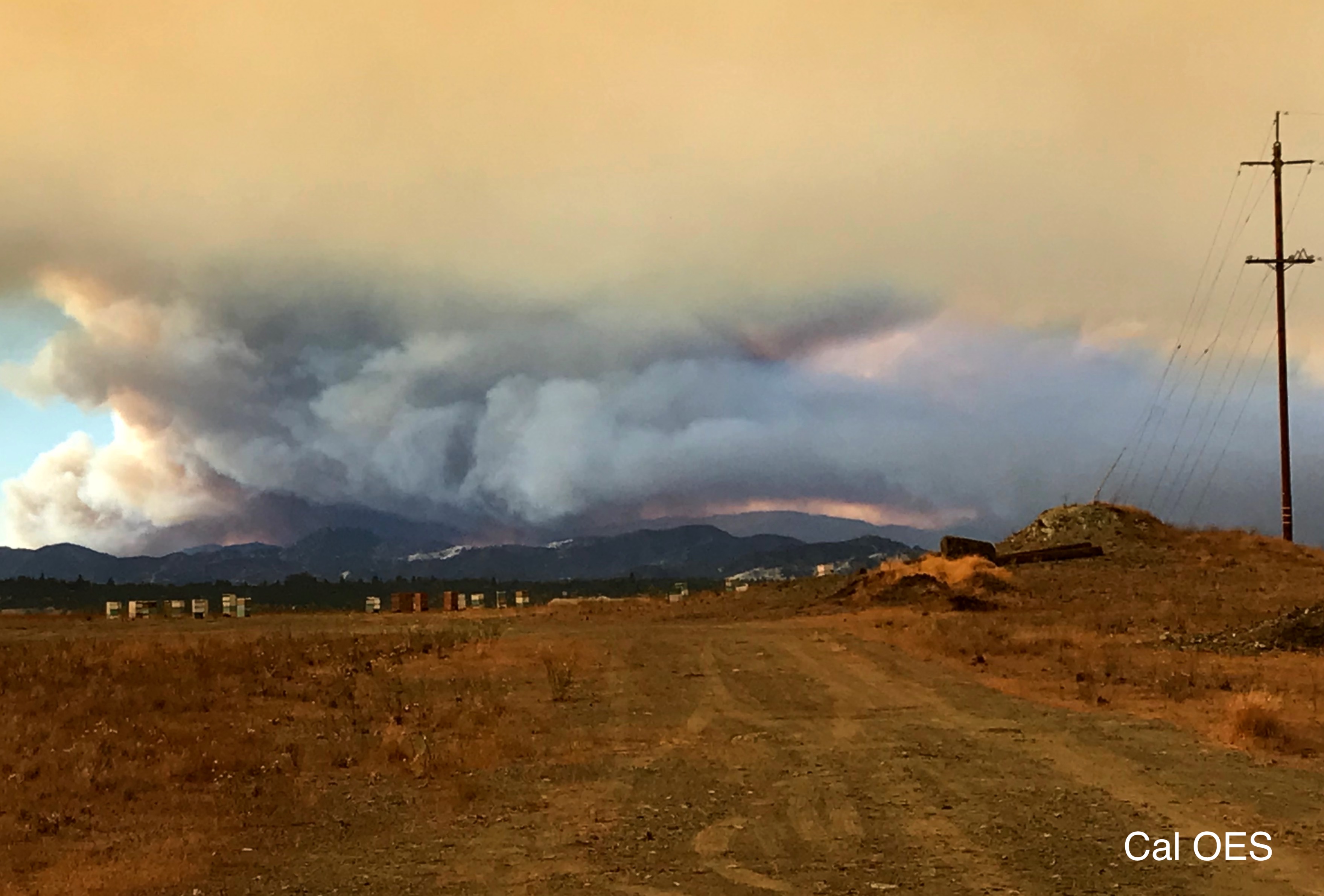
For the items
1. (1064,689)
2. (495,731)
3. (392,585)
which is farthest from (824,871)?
(392,585)

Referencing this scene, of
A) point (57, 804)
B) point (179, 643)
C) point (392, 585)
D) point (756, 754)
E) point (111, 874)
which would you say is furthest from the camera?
point (392, 585)

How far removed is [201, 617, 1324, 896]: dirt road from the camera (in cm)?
832

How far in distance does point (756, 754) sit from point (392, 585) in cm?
15718

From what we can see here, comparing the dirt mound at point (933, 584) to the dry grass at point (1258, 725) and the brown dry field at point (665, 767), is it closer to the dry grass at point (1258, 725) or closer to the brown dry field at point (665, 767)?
the brown dry field at point (665, 767)

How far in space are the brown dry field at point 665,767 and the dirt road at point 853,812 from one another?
1.9 inches

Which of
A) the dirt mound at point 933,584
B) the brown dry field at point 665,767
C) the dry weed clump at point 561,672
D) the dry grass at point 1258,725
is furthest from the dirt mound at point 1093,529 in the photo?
the dry grass at point 1258,725

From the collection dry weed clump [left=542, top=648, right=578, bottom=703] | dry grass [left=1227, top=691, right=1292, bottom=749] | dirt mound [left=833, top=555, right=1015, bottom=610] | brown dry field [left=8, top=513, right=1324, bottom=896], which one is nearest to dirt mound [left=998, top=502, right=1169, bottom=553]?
dirt mound [left=833, top=555, right=1015, bottom=610]

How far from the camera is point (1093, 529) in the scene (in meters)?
51.7

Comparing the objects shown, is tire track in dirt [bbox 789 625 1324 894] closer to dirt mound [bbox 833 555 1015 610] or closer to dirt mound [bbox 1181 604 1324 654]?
dirt mound [bbox 1181 604 1324 654]

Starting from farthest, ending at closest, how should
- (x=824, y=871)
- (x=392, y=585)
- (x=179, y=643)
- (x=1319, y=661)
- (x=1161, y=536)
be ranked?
(x=392, y=585)
(x=1161, y=536)
(x=179, y=643)
(x=1319, y=661)
(x=824, y=871)

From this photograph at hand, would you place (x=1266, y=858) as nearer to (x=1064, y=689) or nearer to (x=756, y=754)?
(x=756, y=754)

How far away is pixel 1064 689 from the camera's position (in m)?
19.4

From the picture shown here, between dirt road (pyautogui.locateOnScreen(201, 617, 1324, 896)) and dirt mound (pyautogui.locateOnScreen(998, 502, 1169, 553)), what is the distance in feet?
119

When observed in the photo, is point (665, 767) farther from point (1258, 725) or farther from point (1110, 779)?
point (1258, 725)
